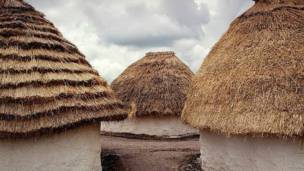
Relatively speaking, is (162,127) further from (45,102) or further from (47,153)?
(45,102)

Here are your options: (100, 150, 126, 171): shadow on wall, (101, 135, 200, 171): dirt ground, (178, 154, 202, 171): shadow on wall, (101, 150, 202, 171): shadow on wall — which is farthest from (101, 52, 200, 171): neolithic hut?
(100, 150, 126, 171): shadow on wall

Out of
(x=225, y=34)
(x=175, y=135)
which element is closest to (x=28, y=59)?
(x=225, y=34)

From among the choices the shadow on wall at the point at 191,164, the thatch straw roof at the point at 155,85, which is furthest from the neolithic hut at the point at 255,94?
the thatch straw roof at the point at 155,85

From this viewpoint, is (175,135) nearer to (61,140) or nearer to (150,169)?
(150,169)

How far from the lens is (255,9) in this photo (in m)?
12.0

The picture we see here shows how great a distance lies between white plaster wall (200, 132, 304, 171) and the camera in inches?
357

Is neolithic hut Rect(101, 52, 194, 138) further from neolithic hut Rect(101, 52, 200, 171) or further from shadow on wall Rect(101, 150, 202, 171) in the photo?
shadow on wall Rect(101, 150, 202, 171)

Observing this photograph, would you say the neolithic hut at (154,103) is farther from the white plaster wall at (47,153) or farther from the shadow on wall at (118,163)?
the white plaster wall at (47,153)

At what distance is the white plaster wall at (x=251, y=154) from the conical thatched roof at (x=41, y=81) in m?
2.29

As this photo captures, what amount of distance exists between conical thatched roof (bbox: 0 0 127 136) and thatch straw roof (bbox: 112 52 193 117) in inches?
266

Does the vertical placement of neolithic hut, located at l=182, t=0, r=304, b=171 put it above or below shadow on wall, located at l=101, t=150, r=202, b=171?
above

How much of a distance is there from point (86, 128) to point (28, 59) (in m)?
1.94

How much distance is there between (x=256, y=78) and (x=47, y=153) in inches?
180

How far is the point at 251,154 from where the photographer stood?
32.0 feet
